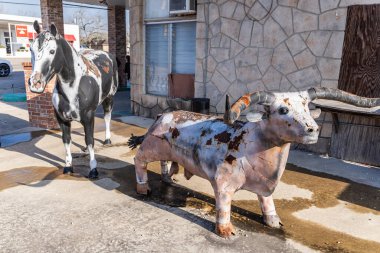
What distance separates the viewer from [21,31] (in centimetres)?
4506

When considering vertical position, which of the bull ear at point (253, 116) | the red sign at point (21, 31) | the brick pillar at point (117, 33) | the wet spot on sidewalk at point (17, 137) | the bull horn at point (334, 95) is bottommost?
the wet spot on sidewalk at point (17, 137)

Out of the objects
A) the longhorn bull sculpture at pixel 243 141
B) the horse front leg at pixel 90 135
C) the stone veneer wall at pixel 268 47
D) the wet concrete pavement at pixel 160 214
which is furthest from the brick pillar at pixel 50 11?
the longhorn bull sculpture at pixel 243 141

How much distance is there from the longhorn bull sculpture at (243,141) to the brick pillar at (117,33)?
1194cm

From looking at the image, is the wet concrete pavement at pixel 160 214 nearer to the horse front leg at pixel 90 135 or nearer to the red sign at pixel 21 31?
the horse front leg at pixel 90 135

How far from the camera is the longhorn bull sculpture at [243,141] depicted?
316 centimetres

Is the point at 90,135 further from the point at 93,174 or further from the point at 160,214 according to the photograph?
the point at 160,214

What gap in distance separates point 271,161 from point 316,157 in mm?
3435

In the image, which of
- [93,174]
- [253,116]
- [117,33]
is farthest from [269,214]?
[117,33]

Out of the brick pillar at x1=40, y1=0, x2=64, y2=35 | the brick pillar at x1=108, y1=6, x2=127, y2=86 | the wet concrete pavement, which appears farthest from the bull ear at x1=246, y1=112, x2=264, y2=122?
the brick pillar at x1=108, y1=6, x2=127, y2=86

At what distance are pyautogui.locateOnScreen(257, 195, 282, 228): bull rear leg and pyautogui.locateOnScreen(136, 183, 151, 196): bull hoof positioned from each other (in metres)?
1.57

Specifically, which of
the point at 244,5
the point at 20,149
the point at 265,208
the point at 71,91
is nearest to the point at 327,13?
the point at 244,5

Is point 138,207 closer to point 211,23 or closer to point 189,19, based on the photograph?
point 211,23

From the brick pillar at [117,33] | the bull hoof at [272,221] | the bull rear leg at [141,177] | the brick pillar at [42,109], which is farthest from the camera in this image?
the brick pillar at [117,33]

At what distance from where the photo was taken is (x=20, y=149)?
671cm
